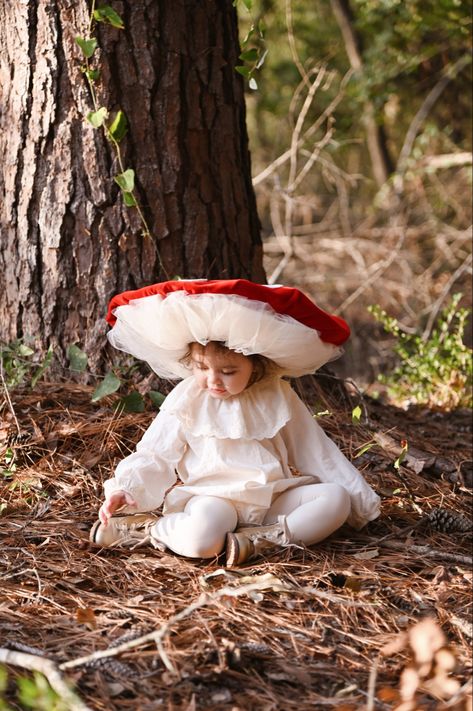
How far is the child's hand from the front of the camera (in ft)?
8.21

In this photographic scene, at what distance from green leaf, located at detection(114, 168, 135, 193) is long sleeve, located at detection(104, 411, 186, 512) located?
0.96m

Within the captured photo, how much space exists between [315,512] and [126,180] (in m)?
1.47

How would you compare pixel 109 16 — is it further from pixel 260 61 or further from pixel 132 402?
pixel 132 402

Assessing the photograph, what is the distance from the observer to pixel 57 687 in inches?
66.1

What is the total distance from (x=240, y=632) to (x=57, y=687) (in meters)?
0.50

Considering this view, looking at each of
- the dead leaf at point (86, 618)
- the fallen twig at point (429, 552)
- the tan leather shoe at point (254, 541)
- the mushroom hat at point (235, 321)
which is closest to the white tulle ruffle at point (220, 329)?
the mushroom hat at point (235, 321)

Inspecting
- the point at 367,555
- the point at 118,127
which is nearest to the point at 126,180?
the point at 118,127

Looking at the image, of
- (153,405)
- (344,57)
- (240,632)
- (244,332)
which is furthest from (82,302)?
(344,57)

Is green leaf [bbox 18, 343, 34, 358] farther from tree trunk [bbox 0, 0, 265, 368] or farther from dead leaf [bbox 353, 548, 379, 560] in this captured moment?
dead leaf [bbox 353, 548, 379, 560]

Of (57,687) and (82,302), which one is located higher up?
(82,302)

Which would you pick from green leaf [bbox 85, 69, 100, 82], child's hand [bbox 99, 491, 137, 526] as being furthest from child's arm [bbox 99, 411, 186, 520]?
green leaf [bbox 85, 69, 100, 82]

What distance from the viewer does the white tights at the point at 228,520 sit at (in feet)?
8.05

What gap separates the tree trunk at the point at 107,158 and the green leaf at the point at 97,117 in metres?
0.09

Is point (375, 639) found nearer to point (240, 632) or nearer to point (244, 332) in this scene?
point (240, 632)
